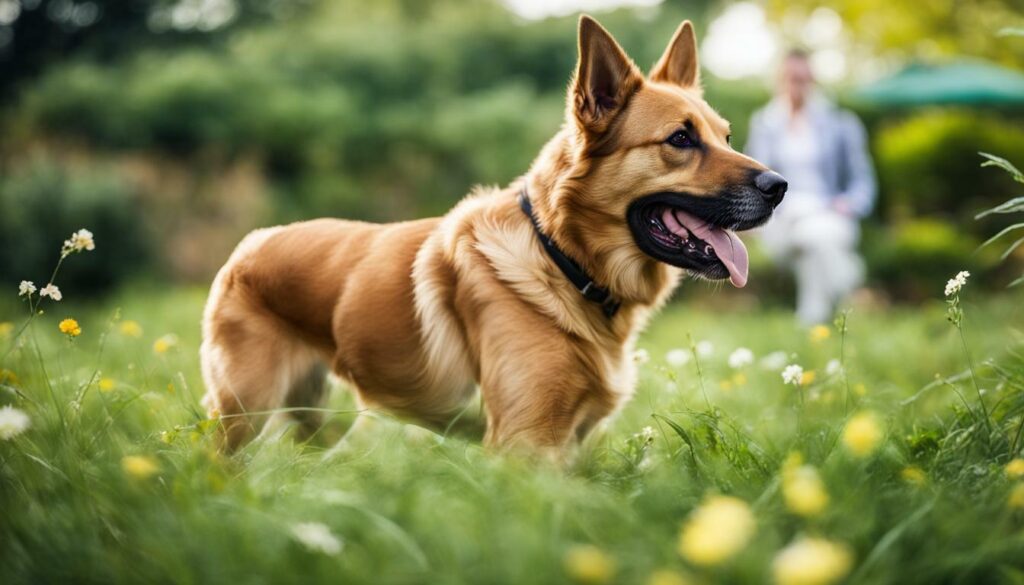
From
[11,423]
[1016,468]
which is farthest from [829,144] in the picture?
[11,423]

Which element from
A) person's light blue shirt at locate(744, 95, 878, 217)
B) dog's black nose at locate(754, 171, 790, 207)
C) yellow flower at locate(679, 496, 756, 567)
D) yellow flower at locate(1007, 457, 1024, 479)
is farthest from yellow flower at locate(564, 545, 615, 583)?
person's light blue shirt at locate(744, 95, 878, 217)

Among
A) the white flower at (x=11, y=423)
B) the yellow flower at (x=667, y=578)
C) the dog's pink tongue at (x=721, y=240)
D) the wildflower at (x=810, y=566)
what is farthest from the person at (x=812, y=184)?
the white flower at (x=11, y=423)

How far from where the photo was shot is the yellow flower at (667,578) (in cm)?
148

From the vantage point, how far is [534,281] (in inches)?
120

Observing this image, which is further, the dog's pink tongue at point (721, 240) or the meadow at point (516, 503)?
the dog's pink tongue at point (721, 240)

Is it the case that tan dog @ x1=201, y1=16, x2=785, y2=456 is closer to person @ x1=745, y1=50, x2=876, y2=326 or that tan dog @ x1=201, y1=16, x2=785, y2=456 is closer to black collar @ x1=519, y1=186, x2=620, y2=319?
black collar @ x1=519, y1=186, x2=620, y2=319

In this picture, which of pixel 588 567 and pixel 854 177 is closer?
pixel 588 567

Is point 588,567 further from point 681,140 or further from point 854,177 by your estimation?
point 854,177

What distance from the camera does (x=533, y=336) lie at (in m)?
2.93

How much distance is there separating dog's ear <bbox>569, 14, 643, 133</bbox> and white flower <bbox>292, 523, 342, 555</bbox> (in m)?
1.94

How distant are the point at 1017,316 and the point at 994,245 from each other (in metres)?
5.15

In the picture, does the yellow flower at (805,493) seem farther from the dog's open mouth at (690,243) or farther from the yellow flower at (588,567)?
the dog's open mouth at (690,243)

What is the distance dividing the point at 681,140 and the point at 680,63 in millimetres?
739

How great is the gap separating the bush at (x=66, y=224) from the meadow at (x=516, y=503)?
23.4ft
